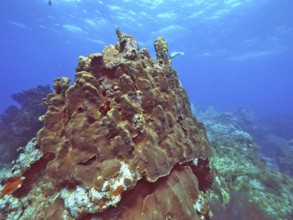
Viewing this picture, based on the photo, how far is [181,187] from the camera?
3.66 m

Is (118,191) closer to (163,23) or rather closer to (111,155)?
(111,155)

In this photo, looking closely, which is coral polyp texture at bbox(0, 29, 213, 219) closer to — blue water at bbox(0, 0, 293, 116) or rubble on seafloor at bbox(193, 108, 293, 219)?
rubble on seafloor at bbox(193, 108, 293, 219)

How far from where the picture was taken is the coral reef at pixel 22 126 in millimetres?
9320

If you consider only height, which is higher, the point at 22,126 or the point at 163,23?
the point at 163,23

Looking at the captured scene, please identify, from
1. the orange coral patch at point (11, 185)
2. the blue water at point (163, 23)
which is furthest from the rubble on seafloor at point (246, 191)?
the blue water at point (163, 23)

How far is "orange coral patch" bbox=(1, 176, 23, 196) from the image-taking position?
3688 millimetres

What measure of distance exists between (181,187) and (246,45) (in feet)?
159

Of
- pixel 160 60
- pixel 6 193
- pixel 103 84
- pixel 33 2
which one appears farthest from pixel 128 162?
pixel 33 2

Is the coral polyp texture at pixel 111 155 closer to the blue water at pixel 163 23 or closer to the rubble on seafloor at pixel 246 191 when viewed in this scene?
the rubble on seafloor at pixel 246 191

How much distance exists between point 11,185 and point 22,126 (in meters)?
7.70

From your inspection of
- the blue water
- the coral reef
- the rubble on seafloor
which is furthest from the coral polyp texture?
the blue water

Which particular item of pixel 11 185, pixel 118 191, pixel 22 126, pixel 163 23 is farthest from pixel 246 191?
pixel 163 23

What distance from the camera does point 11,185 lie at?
147 inches

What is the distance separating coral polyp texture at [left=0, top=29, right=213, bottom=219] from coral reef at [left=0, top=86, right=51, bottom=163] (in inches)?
241
